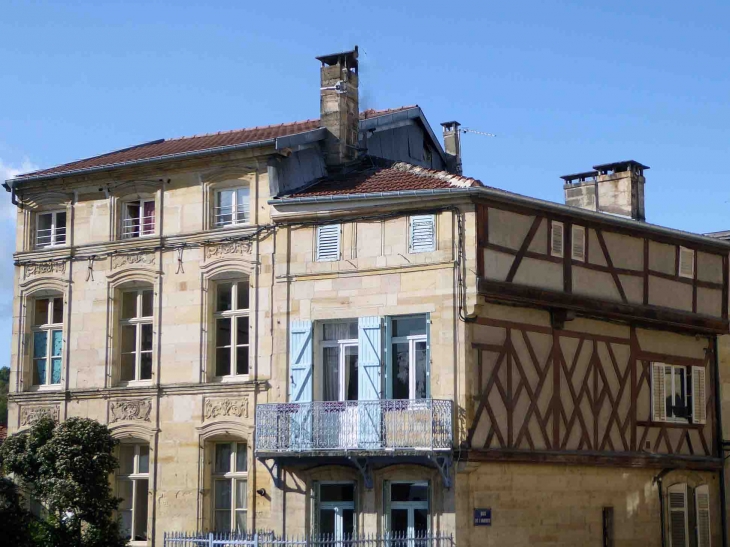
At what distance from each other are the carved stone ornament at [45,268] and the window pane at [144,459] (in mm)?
3953

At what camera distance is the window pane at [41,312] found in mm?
26219

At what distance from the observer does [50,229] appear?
26281 millimetres

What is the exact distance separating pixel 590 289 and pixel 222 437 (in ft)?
23.3

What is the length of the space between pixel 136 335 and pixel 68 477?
13.1ft

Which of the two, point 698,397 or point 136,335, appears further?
point 698,397

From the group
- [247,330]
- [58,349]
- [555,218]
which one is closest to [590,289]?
[555,218]

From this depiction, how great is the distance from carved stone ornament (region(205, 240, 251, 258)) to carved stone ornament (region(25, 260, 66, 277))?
3.54 meters

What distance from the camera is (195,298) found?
24078mm

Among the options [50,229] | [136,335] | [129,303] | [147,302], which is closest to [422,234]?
[147,302]

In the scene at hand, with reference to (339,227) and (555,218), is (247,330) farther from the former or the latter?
(555,218)

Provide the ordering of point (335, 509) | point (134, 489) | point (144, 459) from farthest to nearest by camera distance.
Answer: point (144, 459)
point (134, 489)
point (335, 509)

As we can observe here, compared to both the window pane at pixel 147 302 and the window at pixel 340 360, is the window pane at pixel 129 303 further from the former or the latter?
the window at pixel 340 360

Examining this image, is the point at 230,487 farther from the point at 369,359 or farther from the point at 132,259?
the point at 132,259

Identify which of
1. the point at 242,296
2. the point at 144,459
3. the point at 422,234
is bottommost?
the point at 144,459
